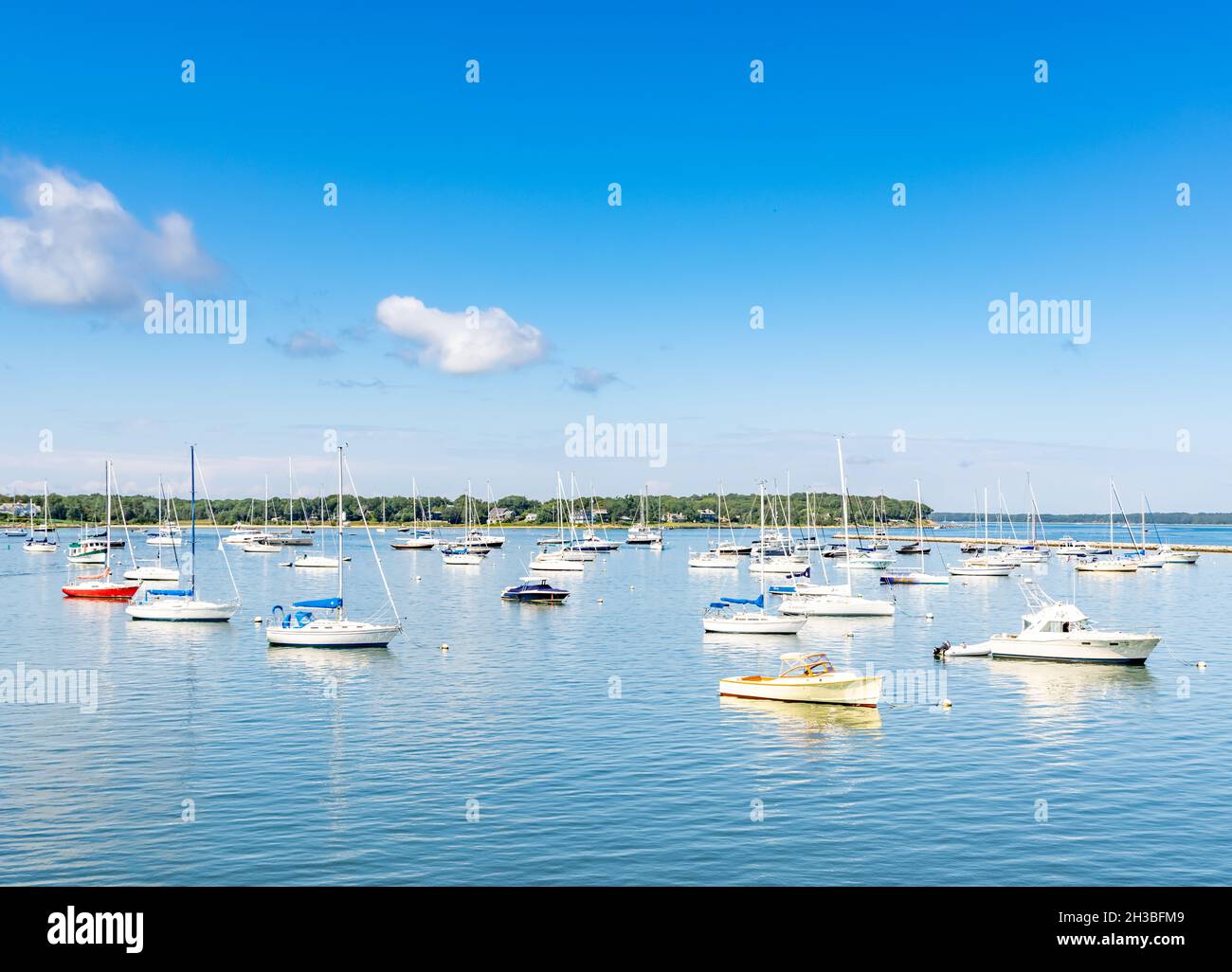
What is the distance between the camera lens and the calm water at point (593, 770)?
104 feet

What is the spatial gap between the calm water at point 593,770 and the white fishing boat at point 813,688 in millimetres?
1330

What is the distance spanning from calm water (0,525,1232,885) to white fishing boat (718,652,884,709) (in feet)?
4.36

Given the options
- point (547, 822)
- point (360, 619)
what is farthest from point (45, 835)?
point (360, 619)

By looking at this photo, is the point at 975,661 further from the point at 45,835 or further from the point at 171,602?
the point at 171,602

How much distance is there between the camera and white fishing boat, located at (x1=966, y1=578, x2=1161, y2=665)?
72.8 meters

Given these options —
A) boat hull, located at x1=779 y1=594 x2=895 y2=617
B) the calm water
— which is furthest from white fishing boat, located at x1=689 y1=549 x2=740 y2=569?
the calm water

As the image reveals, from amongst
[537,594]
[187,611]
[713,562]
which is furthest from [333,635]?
[713,562]

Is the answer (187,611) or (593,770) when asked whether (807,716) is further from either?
(187,611)

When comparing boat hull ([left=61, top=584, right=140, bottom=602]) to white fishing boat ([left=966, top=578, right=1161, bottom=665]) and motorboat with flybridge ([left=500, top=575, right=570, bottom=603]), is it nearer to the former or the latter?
motorboat with flybridge ([left=500, top=575, right=570, bottom=603])

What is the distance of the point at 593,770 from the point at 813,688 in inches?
719

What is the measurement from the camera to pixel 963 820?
117 ft

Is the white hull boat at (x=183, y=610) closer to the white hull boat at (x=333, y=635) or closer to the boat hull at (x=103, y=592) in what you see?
the white hull boat at (x=333, y=635)

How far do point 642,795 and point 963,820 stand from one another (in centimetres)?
1176

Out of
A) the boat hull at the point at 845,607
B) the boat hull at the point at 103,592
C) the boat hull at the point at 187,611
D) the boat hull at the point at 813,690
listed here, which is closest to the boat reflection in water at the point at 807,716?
the boat hull at the point at 813,690
